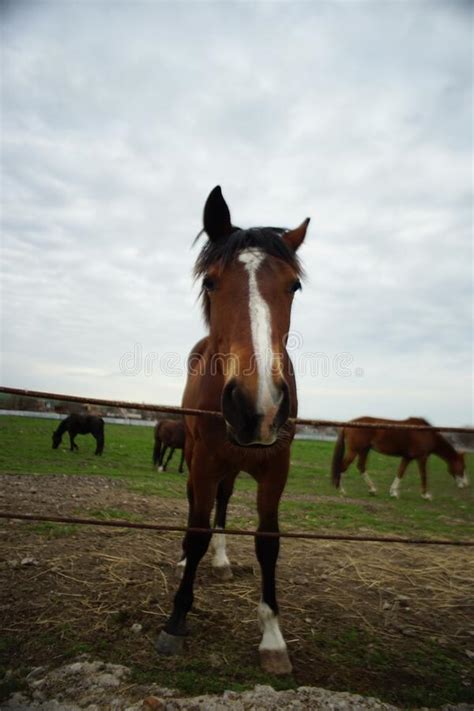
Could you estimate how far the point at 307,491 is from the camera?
10508 millimetres

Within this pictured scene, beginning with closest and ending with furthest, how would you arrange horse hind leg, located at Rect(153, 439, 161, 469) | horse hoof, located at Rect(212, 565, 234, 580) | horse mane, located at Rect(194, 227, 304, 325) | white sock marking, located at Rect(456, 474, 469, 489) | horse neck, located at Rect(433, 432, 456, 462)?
horse mane, located at Rect(194, 227, 304, 325) < horse hoof, located at Rect(212, 565, 234, 580) < horse neck, located at Rect(433, 432, 456, 462) < white sock marking, located at Rect(456, 474, 469, 489) < horse hind leg, located at Rect(153, 439, 161, 469)

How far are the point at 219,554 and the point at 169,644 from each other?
1511 millimetres

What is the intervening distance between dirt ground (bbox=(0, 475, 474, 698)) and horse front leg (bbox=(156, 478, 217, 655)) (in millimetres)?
104

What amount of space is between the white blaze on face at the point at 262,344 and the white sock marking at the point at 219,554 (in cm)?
270

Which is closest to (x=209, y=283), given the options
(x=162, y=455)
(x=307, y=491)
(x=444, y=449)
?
(x=307, y=491)

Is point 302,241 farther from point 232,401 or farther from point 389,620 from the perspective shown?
point 389,620

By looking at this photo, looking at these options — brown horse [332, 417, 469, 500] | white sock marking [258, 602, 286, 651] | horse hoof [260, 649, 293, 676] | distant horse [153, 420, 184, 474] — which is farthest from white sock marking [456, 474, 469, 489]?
horse hoof [260, 649, 293, 676]

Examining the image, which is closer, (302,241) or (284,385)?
(284,385)

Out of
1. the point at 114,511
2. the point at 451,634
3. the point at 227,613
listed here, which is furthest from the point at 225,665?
the point at 114,511

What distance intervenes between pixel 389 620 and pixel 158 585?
1.96 meters

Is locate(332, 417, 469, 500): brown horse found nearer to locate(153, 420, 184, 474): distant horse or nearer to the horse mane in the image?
locate(153, 420, 184, 474): distant horse

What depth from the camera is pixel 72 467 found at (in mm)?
9859

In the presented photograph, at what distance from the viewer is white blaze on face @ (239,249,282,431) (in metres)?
1.78

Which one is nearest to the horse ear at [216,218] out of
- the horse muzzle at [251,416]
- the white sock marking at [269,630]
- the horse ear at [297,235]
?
the horse ear at [297,235]
